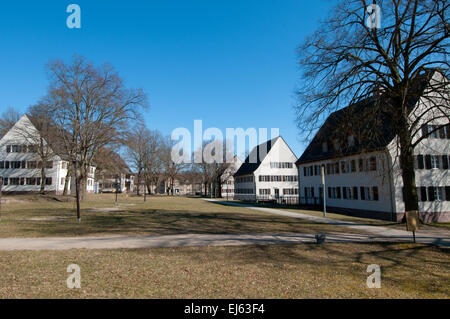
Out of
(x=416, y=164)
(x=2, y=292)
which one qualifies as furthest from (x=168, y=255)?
(x=416, y=164)

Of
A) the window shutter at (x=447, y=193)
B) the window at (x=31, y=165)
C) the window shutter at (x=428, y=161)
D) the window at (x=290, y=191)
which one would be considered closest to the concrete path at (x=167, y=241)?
the window shutter at (x=428, y=161)

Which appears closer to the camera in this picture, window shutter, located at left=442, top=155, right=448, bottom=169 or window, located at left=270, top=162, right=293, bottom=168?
window shutter, located at left=442, top=155, right=448, bottom=169

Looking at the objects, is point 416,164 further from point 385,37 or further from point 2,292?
point 2,292

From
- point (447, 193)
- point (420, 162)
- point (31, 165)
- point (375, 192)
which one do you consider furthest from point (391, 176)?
point (31, 165)

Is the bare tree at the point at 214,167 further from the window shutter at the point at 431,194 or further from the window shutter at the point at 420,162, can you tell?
the window shutter at the point at 431,194

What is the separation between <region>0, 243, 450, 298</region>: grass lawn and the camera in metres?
5.82

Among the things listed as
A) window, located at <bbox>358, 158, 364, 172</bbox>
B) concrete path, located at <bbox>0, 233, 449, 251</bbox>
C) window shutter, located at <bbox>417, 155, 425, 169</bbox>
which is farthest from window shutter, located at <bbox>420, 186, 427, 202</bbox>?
concrete path, located at <bbox>0, 233, 449, 251</bbox>

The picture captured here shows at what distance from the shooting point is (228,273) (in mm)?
7160

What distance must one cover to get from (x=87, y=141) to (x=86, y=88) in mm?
6294

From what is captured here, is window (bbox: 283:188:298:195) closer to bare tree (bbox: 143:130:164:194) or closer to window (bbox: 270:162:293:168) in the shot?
window (bbox: 270:162:293:168)

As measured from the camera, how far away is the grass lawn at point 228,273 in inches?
229

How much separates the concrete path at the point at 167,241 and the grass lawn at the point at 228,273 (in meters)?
0.94

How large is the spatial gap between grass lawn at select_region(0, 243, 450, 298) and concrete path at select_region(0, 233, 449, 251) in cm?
94

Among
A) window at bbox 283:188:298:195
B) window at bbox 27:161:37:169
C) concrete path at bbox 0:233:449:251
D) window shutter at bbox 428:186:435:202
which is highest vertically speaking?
window at bbox 27:161:37:169
